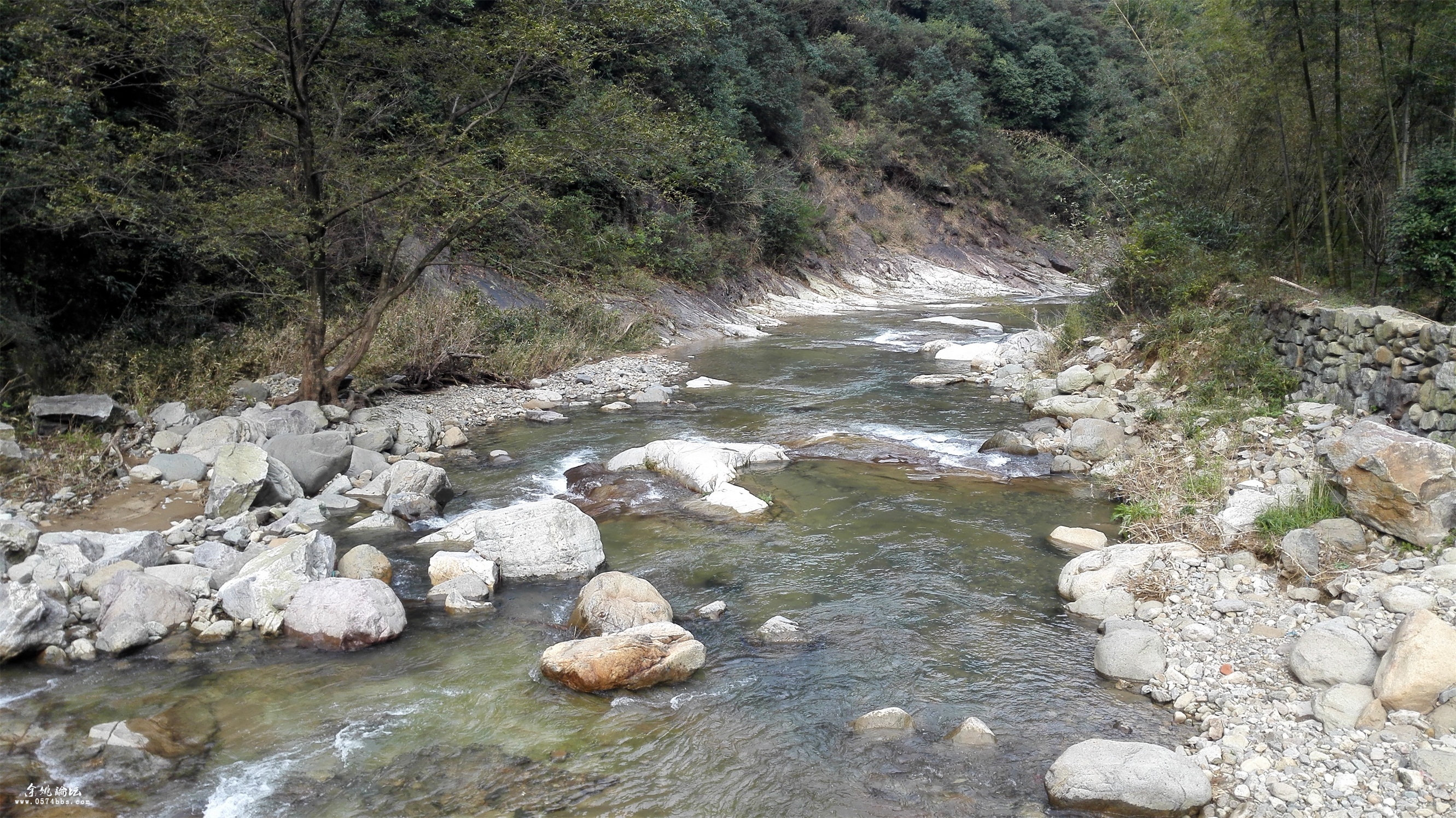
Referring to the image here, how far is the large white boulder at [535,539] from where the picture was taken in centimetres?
705

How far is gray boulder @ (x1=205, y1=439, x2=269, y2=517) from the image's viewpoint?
25.7 feet

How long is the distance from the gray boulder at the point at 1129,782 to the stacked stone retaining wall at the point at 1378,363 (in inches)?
180

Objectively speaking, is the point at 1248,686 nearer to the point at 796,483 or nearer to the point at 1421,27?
the point at 796,483

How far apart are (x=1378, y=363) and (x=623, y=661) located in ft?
24.1

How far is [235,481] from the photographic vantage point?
7.92 meters

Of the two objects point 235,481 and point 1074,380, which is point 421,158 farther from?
point 1074,380

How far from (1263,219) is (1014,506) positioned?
A: 718 centimetres

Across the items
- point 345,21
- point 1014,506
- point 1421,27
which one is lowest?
point 1014,506

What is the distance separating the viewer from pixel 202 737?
4680 mm

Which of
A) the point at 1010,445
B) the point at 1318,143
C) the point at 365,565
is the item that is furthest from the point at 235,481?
the point at 1318,143

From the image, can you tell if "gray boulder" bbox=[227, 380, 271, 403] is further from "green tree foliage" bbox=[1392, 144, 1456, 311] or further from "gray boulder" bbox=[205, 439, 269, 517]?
"green tree foliage" bbox=[1392, 144, 1456, 311]

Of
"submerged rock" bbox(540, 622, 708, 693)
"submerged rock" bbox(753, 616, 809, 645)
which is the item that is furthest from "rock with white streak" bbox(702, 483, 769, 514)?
"submerged rock" bbox(540, 622, 708, 693)


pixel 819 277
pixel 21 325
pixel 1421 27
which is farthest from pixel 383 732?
pixel 819 277

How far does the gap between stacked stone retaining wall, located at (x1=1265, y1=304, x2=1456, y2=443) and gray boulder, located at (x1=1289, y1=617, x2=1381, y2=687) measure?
299 cm
